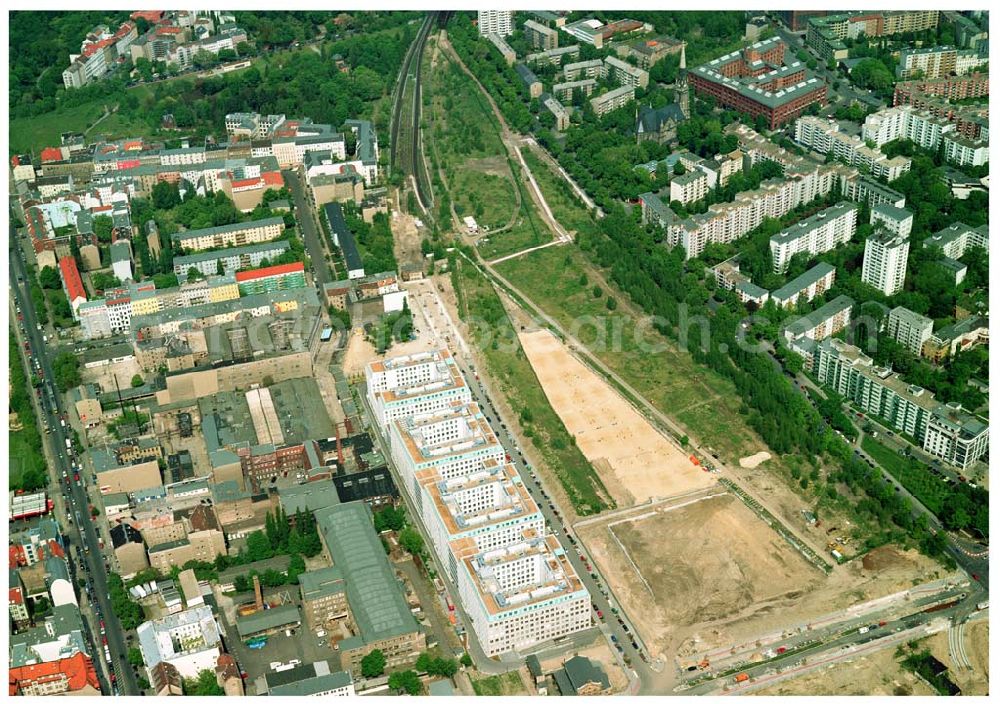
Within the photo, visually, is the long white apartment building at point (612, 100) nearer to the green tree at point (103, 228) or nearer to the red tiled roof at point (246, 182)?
the red tiled roof at point (246, 182)

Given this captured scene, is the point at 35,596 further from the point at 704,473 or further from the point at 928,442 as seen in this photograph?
the point at 928,442

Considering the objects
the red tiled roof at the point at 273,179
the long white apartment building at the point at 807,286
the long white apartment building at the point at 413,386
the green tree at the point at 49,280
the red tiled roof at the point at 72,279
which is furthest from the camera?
the red tiled roof at the point at 273,179

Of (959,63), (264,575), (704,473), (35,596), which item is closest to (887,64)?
A: (959,63)

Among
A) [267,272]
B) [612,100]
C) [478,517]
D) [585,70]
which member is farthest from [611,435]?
[585,70]

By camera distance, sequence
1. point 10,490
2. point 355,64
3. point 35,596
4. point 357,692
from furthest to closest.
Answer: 1. point 355,64
2. point 10,490
3. point 35,596
4. point 357,692

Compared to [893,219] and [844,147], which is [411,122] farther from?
[893,219]

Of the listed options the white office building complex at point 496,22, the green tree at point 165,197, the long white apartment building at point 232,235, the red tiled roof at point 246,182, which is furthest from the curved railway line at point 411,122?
the green tree at point 165,197

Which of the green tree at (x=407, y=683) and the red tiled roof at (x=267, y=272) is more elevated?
the red tiled roof at (x=267, y=272)
